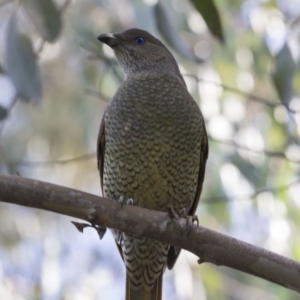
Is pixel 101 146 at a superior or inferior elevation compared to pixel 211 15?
inferior

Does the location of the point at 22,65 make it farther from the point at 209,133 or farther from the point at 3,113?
the point at 209,133

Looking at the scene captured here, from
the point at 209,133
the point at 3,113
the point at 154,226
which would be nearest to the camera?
the point at 154,226

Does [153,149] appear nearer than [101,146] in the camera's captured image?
Yes

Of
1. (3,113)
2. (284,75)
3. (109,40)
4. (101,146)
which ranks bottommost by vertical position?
(284,75)

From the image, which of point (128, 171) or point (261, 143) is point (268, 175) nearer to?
point (261, 143)

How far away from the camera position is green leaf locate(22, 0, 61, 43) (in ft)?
11.3

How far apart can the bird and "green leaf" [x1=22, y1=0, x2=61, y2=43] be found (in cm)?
43

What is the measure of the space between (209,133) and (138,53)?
1.40m

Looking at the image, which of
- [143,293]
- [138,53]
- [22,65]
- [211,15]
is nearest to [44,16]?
[22,65]

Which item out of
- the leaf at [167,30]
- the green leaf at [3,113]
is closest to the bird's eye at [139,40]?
the leaf at [167,30]

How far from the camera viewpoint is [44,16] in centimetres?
348

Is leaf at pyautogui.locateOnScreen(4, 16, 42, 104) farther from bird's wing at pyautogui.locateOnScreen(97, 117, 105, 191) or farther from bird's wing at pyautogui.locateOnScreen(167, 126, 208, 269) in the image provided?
bird's wing at pyautogui.locateOnScreen(167, 126, 208, 269)

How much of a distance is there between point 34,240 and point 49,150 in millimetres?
774

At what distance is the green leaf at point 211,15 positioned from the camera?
350cm
